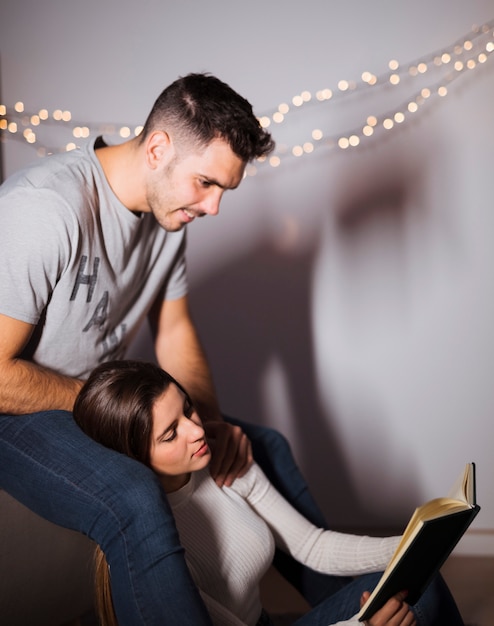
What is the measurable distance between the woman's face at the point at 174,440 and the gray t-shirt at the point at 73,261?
285 mm

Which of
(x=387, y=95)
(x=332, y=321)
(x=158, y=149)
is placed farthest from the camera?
(x=332, y=321)

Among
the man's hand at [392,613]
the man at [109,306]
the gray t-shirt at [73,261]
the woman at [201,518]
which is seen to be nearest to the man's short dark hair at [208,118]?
the man at [109,306]

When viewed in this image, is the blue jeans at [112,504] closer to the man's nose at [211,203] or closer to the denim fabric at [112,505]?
the denim fabric at [112,505]

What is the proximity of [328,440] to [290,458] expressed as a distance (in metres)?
0.88

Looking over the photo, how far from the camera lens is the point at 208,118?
150 centimetres

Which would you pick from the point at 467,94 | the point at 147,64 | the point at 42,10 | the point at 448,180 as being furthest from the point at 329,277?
the point at 42,10

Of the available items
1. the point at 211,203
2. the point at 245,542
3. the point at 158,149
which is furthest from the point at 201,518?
the point at 158,149

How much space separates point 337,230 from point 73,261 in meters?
1.16

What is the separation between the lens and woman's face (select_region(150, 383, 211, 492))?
4.21 ft

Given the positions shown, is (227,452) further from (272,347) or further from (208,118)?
(272,347)

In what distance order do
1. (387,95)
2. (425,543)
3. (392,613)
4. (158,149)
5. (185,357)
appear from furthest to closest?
(387,95) → (185,357) → (158,149) → (392,613) → (425,543)

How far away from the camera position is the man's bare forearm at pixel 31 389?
1355 millimetres

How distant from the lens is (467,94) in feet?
7.54

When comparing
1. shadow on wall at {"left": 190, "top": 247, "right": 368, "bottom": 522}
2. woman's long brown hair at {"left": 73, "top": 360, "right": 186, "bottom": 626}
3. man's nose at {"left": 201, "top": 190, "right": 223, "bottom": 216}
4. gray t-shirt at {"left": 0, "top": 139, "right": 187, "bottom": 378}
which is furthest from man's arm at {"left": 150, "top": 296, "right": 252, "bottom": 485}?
shadow on wall at {"left": 190, "top": 247, "right": 368, "bottom": 522}
